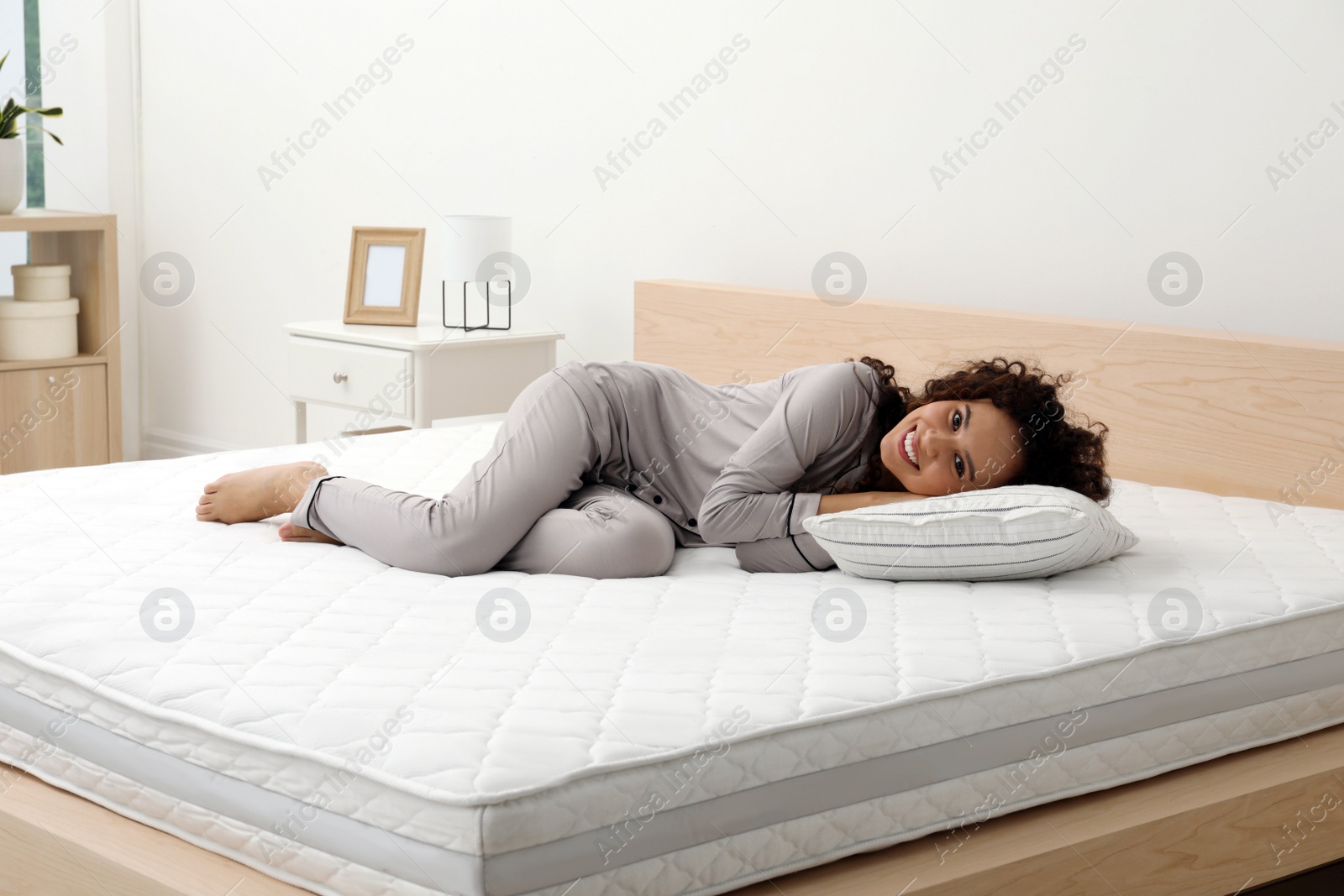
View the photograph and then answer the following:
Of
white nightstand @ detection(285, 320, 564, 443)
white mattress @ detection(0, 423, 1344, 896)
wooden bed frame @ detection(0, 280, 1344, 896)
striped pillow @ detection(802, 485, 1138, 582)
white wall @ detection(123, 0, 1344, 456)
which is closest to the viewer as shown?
white mattress @ detection(0, 423, 1344, 896)

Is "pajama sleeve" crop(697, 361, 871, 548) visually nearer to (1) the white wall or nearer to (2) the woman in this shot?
(2) the woman

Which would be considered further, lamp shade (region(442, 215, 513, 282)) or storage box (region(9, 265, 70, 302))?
storage box (region(9, 265, 70, 302))

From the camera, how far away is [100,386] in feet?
12.6

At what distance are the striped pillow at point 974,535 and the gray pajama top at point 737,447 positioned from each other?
0.34 feet

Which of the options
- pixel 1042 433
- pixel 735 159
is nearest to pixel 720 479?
pixel 1042 433

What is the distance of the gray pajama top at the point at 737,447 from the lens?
5.49 ft

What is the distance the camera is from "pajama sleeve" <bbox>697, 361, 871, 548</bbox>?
1.67 meters

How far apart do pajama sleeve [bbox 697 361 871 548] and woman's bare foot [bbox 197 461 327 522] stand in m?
0.60

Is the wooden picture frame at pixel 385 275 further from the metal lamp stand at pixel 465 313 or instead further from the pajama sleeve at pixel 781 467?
the pajama sleeve at pixel 781 467

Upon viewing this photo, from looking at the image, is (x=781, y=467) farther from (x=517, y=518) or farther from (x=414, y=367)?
(x=414, y=367)

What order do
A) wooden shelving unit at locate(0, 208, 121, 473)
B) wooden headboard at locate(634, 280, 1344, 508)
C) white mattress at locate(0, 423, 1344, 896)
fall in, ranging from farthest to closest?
wooden shelving unit at locate(0, 208, 121, 473) → wooden headboard at locate(634, 280, 1344, 508) → white mattress at locate(0, 423, 1344, 896)

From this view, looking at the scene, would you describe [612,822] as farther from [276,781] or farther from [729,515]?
[729,515]

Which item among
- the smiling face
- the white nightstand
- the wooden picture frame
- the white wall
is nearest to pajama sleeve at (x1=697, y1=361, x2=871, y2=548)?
the smiling face

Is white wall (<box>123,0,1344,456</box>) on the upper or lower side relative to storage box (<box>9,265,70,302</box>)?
upper
